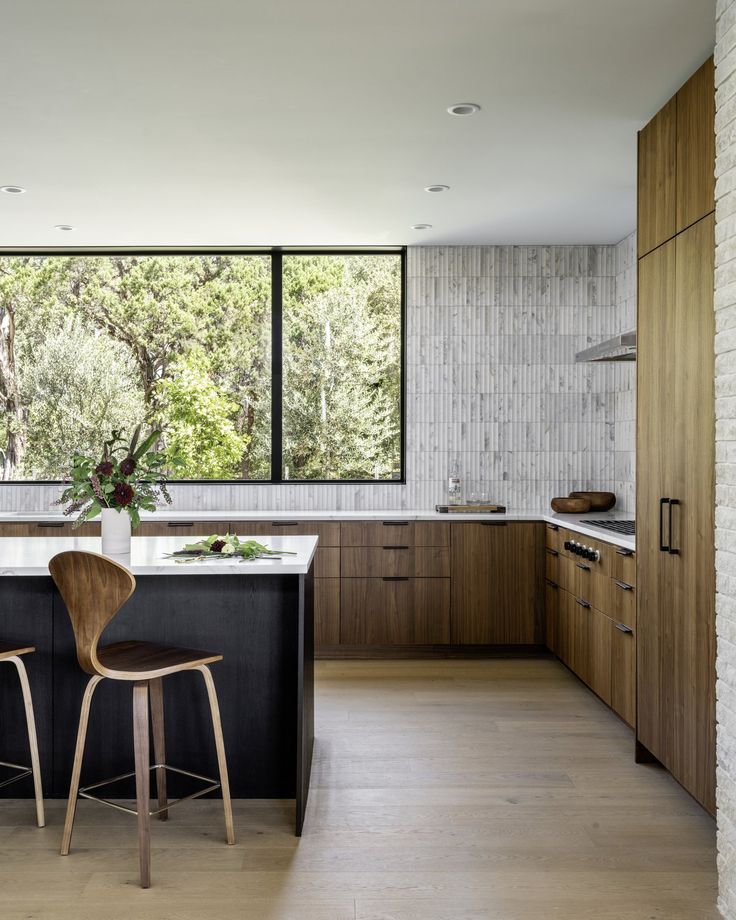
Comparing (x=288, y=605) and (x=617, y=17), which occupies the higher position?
(x=617, y=17)

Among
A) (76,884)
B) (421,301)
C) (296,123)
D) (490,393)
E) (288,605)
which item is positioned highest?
(296,123)

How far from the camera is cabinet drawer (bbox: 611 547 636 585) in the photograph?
3.60 metres

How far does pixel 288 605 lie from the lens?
3.03m

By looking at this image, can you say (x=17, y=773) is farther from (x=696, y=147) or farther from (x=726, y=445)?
(x=696, y=147)

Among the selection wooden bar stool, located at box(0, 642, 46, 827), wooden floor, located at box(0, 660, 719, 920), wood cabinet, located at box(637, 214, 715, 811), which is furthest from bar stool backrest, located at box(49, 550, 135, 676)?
wood cabinet, located at box(637, 214, 715, 811)

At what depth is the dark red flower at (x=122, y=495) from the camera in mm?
2949

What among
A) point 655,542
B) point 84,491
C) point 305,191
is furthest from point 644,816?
point 305,191

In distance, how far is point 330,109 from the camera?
134 inches

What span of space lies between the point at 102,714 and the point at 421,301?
3618 millimetres

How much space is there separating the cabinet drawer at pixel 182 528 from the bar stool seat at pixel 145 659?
2.28m

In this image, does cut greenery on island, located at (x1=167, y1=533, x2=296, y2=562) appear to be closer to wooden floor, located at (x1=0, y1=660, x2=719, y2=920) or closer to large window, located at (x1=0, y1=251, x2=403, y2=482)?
wooden floor, located at (x1=0, y1=660, x2=719, y2=920)

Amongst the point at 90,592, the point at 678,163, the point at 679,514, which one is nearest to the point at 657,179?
the point at 678,163

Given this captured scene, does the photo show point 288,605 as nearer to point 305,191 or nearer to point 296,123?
point 296,123

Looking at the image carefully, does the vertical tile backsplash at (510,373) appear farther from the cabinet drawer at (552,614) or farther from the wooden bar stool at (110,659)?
the wooden bar stool at (110,659)
